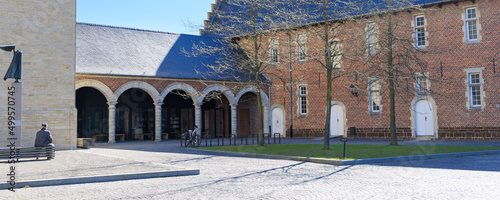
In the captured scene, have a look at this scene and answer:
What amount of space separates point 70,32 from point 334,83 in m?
14.8

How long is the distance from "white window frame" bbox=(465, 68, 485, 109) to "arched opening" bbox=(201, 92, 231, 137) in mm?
15089

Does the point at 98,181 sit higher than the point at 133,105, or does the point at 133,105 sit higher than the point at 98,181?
the point at 133,105

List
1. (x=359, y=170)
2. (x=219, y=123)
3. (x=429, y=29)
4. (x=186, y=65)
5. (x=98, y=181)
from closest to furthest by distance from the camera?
(x=98, y=181)
(x=359, y=170)
(x=429, y=29)
(x=186, y=65)
(x=219, y=123)

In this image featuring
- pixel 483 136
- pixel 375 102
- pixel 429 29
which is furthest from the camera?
pixel 375 102

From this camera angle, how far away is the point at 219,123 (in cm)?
3356

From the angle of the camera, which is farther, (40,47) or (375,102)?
(375,102)

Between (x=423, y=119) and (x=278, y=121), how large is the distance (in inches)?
387

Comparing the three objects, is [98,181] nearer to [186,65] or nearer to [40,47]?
[40,47]

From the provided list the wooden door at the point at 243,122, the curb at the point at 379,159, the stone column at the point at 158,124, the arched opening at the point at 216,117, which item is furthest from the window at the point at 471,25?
the stone column at the point at 158,124

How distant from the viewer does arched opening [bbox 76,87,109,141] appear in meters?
27.8

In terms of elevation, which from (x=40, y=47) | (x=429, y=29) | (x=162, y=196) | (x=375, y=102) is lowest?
(x=162, y=196)

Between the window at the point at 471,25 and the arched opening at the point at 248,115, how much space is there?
45.6ft

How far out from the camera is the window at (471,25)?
2316 cm

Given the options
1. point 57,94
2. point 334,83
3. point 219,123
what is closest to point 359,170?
point 57,94
